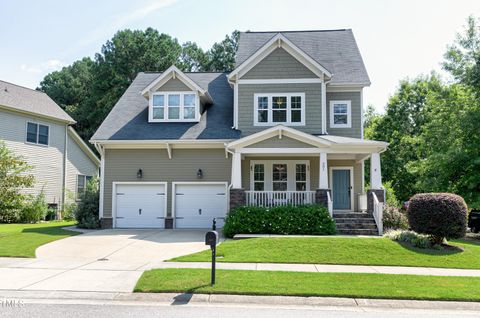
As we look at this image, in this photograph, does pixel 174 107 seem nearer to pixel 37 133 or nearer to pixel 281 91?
pixel 281 91

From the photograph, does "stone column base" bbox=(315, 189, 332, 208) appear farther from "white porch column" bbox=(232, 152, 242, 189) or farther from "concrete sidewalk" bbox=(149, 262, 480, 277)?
"concrete sidewalk" bbox=(149, 262, 480, 277)

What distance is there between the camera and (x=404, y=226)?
1492 centimetres

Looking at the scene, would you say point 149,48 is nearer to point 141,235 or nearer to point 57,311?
point 141,235

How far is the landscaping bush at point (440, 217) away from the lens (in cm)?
1148

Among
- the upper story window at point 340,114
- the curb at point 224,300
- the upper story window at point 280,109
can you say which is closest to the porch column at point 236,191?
the upper story window at point 280,109

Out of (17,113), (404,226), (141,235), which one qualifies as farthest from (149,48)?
(404,226)

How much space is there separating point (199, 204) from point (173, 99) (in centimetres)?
517

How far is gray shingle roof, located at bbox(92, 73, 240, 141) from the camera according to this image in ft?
58.4

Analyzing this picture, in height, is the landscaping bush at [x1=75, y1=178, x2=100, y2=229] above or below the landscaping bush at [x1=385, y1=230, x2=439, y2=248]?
above

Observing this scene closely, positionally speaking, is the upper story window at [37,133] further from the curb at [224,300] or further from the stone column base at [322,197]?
the curb at [224,300]

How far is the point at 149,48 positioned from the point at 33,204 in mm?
23619

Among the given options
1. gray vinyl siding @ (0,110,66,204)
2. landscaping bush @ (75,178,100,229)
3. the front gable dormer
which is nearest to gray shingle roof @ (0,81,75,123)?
gray vinyl siding @ (0,110,66,204)

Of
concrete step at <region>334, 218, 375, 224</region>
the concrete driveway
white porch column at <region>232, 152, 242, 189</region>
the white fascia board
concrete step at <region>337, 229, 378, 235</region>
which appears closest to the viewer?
the concrete driveway

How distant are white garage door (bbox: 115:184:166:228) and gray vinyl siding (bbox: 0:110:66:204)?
23.1 feet
